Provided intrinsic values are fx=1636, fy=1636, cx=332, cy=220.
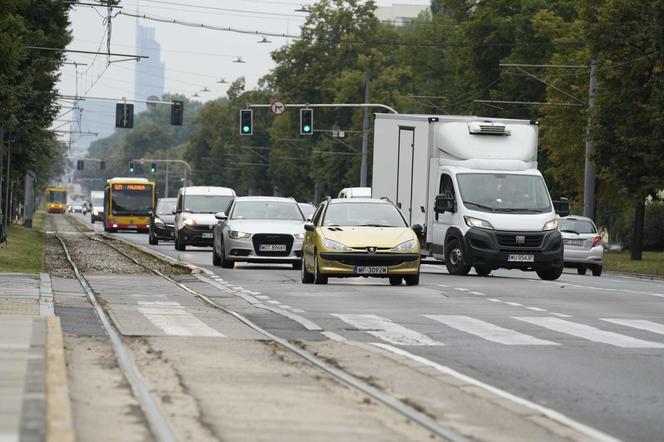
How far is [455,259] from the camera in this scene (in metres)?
32.0

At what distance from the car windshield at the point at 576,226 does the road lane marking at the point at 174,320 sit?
20778 millimetres

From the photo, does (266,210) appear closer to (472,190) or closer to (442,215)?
(442,215)

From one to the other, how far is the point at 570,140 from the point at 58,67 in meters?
19.7

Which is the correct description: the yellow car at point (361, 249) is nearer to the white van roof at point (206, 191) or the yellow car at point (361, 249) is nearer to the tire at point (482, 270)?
the tire at point (482, 270)

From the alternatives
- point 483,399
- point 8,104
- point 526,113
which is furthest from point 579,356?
point 526,113

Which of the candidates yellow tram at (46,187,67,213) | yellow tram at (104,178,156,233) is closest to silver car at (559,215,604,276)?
yellow tram at (104,178,156,233)

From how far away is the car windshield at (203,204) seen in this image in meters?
50.0

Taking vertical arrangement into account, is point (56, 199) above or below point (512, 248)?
below

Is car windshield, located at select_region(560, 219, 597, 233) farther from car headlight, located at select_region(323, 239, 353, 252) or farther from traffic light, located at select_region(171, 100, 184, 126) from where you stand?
traffic light, located at select_region(171, 100, 184, 126)

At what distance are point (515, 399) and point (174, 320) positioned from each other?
7453 millimetres

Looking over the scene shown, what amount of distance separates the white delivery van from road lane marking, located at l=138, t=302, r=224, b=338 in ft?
36.3

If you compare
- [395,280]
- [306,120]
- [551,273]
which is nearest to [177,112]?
[306,120]

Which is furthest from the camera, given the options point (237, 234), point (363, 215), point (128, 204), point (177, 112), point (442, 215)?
point (128, 204)

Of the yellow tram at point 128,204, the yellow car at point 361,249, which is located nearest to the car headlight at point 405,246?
the yellow car at point 361,249
